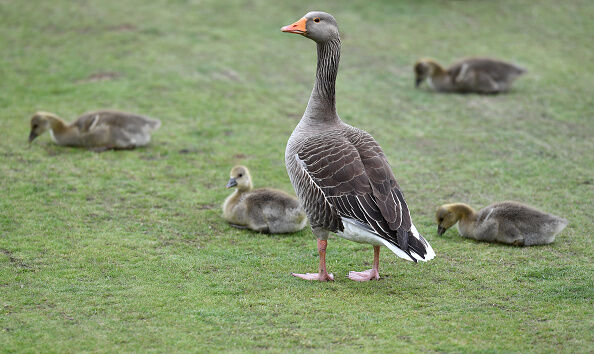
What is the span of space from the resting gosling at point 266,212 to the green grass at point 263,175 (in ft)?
0.48

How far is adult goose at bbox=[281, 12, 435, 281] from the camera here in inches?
237

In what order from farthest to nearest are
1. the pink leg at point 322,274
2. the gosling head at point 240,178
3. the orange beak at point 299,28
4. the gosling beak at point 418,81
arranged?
the gosling beak at point 418,81, the gosling head at point 240,178, the orange beak at point 299,28, the pink leg at point 322,274

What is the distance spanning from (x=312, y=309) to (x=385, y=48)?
11513 millimetres

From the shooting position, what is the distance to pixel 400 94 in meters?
13.6

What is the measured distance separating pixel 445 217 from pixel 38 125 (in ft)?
21.0

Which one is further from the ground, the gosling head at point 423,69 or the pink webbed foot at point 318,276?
the gosling head at point 423,69

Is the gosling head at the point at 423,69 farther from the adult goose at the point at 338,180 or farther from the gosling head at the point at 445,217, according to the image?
the adult goose at the point at 338,180

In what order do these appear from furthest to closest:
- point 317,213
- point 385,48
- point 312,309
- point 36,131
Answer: point 385,48 → point 36,131 → point 317,213 → point 312,309

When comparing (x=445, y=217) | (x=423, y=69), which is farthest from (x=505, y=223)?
(x=423, y=69)

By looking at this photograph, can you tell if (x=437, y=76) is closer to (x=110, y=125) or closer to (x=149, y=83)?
(x=149, y=83)

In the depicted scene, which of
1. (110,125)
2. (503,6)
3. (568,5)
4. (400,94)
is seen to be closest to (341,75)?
(400,94)

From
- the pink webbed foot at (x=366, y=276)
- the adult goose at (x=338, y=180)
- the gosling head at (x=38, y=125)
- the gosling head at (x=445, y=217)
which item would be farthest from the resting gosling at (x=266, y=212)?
the gosling head at (x=38, y=125)

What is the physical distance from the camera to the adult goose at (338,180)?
6.01 metres

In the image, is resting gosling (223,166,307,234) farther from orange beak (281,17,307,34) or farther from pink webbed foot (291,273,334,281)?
orange beak (281,17,307,34)
